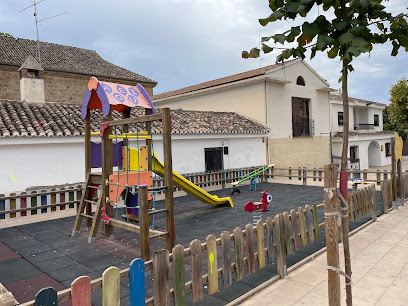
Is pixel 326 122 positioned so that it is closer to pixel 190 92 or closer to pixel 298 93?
pixel 298 93

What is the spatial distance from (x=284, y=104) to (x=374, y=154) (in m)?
14.0

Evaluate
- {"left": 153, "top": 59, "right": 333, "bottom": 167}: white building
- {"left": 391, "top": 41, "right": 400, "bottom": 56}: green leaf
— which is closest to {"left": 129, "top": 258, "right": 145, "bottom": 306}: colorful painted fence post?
{"left": 391, "top": 41, "right": 400, "bottom": 56}: green leaf

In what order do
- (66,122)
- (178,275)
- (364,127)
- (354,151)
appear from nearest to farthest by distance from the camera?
(178,275) < (66,122) < (354,151) < (364,127)

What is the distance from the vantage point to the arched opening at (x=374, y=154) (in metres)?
27.7

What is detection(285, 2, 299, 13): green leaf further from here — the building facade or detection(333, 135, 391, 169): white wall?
detection(333, 135, 391, 169): white wall

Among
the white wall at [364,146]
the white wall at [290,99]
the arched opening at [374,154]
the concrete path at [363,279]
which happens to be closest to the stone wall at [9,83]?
the white wall at [290,99]

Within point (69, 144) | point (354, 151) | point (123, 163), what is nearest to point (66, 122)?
point (69, 144)

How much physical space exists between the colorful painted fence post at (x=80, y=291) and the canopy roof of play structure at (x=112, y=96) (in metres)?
4.16

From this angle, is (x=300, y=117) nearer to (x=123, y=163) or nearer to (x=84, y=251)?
(x=123, y=163)

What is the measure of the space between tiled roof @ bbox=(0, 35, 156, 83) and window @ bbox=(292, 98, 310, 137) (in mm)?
11418

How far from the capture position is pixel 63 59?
70.3ft

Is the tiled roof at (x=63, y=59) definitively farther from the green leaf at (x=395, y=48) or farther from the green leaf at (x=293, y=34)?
the green leaf at (x=395, y=48)

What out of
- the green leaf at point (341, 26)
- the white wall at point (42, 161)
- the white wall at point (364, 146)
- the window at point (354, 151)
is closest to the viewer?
the green leaf at point (341, 26)

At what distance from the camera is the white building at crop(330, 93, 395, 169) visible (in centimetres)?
2433
